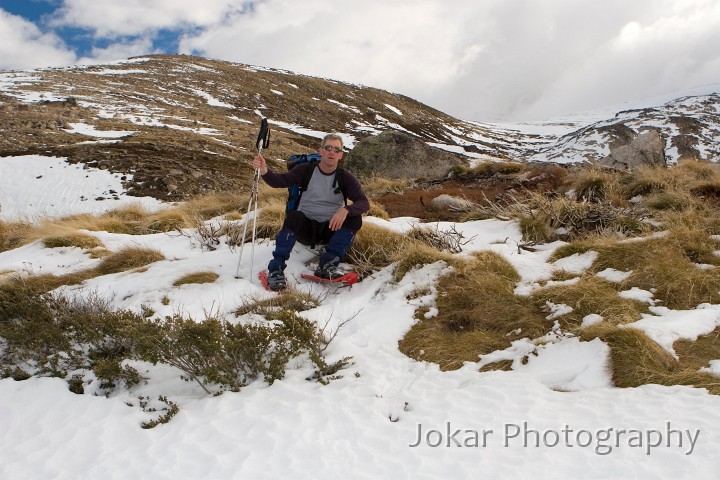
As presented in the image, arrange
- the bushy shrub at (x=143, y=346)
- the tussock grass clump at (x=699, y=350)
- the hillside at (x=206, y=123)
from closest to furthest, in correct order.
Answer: the tussock grass clump at (x=699, y=350), the bushy shrub at (x=143, y=346), the hillside at (x=206, y=123)

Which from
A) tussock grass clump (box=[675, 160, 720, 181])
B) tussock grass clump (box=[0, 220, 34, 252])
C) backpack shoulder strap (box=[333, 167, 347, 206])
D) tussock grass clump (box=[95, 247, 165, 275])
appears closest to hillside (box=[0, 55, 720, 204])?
tussock grass clump (box=[0, 220, 34, 252])

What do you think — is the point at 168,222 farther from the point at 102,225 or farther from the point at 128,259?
the point at 128,259

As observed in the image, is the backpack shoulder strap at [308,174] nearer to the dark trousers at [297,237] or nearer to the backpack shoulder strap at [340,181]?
the backpack shoulder strap at [340,181]

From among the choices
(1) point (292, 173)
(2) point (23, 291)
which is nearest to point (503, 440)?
(1) point (292, 173)

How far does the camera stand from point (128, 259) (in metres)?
5.70

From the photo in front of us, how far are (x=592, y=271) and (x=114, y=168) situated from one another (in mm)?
13985

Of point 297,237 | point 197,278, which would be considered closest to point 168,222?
point 197,278

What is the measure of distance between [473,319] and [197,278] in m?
3.12

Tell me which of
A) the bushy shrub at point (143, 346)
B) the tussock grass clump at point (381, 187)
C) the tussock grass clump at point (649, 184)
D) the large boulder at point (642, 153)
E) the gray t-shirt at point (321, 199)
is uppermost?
the large boulder at point (642, 153)

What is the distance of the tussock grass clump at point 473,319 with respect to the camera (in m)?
3.54

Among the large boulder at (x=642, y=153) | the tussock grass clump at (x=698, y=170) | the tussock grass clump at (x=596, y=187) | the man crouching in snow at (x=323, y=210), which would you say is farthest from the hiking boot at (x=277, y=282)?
the large boulder at (x=642, y=153)

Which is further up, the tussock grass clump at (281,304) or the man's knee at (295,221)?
the man's knee at (295,221)

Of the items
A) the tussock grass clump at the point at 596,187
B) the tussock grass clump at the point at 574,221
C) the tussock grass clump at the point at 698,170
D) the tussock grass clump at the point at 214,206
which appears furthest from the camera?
the tussock grass clump at the point at 214,206

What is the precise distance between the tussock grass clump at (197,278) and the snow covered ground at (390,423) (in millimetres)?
1055
